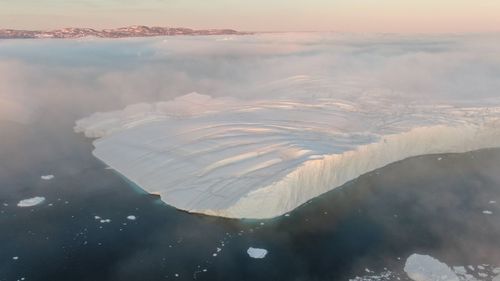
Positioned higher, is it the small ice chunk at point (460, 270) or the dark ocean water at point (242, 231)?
the small ice chunk at point (460, 270)

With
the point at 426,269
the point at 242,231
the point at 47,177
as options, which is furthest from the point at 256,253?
the point at 47,177

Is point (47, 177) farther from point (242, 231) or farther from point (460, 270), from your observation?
point (460, 270)

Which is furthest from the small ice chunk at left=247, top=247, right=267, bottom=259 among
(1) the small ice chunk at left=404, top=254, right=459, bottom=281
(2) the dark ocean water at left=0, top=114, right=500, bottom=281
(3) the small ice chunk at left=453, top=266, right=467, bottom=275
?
(3) the small ice chunk at left=453, top=266, right=467, bottom=275

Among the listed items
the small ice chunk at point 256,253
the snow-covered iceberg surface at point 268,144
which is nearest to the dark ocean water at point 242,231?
the small ice chunk at point 256,253

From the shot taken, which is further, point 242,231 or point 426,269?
point 242,231

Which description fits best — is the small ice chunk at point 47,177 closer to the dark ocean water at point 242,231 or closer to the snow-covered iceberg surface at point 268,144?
the dark ocean water at point 242,231

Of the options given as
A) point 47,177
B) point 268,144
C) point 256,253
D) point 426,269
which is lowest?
point 47,177
